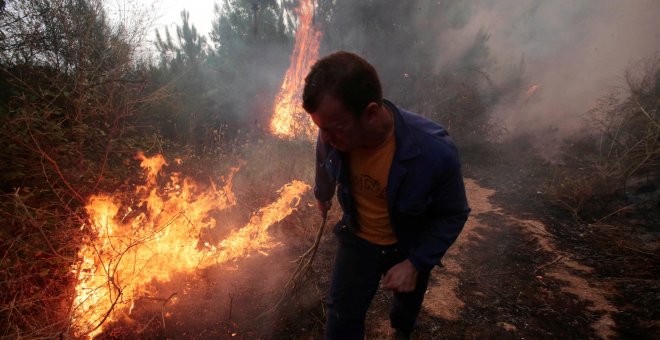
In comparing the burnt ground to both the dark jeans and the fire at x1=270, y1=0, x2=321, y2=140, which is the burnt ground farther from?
the fire at x1=270, y1=0, x2=321, y2=140

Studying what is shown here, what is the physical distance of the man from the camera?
5.40 ft

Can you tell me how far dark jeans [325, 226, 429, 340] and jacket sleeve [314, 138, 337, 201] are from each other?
430mm

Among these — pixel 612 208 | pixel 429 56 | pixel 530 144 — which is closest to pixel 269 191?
pixel 612 208

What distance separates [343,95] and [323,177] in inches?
38.3

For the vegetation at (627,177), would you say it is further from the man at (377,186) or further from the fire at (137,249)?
the fire at (137,249)

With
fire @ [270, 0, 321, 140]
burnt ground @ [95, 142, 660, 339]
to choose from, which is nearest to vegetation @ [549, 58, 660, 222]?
burnt ground @ [95, 142, 660, 339]

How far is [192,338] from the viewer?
2.85 metres

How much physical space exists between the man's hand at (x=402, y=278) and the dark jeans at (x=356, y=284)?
33cm

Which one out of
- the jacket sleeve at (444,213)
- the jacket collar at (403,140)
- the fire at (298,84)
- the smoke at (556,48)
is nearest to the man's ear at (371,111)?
the jacket collar at (403,140)

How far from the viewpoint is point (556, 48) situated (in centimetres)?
1301

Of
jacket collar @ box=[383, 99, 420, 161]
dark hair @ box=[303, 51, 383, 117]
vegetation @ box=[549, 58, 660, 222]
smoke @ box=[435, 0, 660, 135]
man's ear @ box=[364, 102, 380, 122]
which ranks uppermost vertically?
smoke @ box=[435, 0, 660, 135]

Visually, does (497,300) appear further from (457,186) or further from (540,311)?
(457,186)

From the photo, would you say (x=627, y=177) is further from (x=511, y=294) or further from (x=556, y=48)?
(x=556, y=48)

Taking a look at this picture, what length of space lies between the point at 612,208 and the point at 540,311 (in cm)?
401
